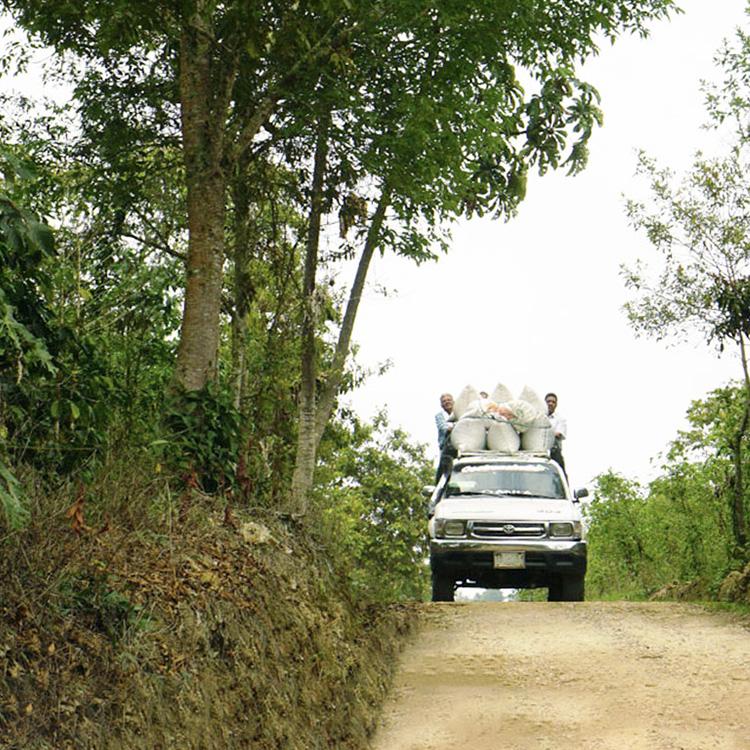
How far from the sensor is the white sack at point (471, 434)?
20359 mm

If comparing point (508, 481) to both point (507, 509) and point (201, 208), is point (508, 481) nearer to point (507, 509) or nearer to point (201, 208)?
point (507, 509)

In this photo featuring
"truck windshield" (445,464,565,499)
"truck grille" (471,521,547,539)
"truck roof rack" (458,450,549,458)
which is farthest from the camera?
"truck roof rack" (458,450,549,458)

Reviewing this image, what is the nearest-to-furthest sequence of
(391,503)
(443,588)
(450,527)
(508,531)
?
(508,531)
(450,527)
(443,588)
(391,503)

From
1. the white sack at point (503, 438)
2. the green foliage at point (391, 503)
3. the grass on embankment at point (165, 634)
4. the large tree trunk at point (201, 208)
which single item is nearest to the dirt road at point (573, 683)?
the grass on embankment at point (165, 634)

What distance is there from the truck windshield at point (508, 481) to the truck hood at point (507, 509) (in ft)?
1.04

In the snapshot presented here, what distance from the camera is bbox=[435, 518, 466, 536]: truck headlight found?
1748 centimetres

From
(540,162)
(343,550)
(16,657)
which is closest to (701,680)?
(343,550)

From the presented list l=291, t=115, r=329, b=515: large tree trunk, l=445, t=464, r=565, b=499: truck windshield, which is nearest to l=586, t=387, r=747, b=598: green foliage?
l=445, t=464, r=565, b=499: truck windshield

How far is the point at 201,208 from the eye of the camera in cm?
1331

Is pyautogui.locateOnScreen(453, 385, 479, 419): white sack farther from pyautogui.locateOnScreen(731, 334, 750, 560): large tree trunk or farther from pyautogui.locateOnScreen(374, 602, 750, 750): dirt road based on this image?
pyautogui.locateOnScreen(374, 602, 750, 750): dirt road

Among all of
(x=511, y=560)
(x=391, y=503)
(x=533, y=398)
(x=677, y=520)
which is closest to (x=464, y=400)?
(x=533, y=398)

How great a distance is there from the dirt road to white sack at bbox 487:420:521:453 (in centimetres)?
475

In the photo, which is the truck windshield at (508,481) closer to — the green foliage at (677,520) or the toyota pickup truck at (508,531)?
the toyota pickup truck at (508,531)

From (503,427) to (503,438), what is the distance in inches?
6.9
